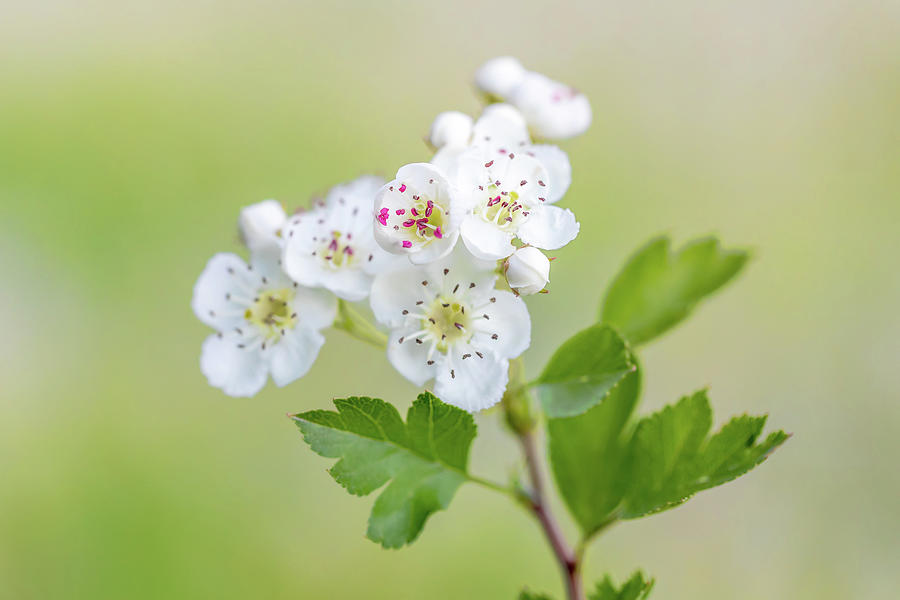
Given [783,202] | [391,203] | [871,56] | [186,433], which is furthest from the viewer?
[871,56]

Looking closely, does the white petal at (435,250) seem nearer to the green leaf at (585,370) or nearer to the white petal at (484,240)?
the white petal at (484,240)

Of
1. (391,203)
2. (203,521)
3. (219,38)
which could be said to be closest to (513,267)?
(391,203)

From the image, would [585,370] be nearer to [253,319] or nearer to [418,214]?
[418,214]

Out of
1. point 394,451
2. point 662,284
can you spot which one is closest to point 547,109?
point 662,284

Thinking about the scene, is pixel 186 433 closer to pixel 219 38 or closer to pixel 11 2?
pixel 219 38

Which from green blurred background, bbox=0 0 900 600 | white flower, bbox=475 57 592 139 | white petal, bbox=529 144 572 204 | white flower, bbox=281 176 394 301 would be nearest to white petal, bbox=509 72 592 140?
white flower, bbox=475 57 592 139

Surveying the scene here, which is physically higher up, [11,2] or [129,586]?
[11,2]

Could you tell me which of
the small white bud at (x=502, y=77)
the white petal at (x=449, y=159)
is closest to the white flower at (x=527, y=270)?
the white petal at (x=449, y=159)
